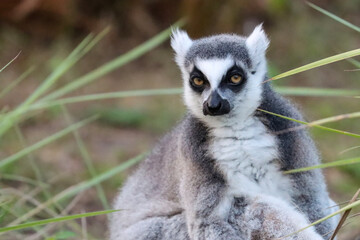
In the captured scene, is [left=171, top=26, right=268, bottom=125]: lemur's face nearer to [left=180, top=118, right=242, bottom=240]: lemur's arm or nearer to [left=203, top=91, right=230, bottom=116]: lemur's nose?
[left=203, top=91, right=230, bottom=116]: lemur's nose

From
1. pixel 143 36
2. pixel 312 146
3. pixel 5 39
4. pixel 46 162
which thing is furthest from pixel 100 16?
pixel 312 146

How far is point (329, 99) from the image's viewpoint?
8961 mm

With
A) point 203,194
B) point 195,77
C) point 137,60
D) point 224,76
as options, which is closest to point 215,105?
point 224,76

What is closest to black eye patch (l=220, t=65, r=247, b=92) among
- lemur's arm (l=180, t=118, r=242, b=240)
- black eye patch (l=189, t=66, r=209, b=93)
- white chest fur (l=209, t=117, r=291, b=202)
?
black eye patch (l=189, t=66, r=209, b=93)

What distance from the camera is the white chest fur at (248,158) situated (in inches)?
156

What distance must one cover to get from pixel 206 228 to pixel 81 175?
11.6 feet

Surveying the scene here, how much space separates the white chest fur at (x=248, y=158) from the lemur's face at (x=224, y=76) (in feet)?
0.31

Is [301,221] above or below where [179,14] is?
below

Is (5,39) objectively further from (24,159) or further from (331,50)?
(331,50)

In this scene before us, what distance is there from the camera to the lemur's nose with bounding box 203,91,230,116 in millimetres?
3750

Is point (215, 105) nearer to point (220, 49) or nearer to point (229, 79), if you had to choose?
point (229, 79)

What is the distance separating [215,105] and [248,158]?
1.42 feet

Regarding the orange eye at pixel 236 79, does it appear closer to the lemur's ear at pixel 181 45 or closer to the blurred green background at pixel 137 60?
the lemur's ear at pixel 181 45

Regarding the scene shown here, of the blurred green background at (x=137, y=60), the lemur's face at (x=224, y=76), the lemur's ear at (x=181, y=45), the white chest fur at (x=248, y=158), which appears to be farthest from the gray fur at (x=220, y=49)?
the blurred green background at (x=137, y=60)
